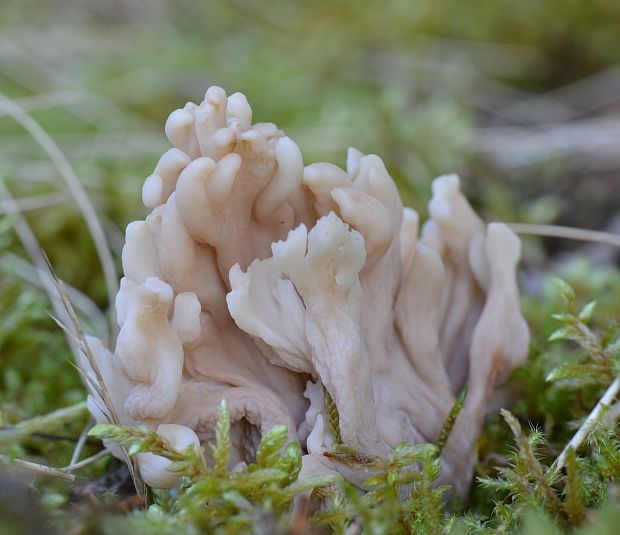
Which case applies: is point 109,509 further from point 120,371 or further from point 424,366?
point 424,366

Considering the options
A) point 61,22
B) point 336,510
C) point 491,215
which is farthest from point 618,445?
point 61,22

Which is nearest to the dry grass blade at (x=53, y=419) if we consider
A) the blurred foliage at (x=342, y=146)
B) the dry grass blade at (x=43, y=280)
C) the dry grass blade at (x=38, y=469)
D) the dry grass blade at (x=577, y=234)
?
the blurred foliage at (x=342, y=146)

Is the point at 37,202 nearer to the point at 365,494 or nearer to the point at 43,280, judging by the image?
the point at 43,280

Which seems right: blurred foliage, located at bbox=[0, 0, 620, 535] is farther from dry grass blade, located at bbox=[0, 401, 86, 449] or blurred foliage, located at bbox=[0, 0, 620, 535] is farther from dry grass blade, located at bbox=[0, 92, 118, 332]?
dry grass blade, located at bbox=[0, 92, 118, 332]

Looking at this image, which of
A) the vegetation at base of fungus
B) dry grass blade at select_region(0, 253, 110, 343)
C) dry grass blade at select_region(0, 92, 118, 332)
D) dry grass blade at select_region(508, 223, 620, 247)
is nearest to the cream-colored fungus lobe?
the vegetation at base of fungus

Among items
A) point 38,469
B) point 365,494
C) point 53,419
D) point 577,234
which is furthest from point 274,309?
point 577,234
